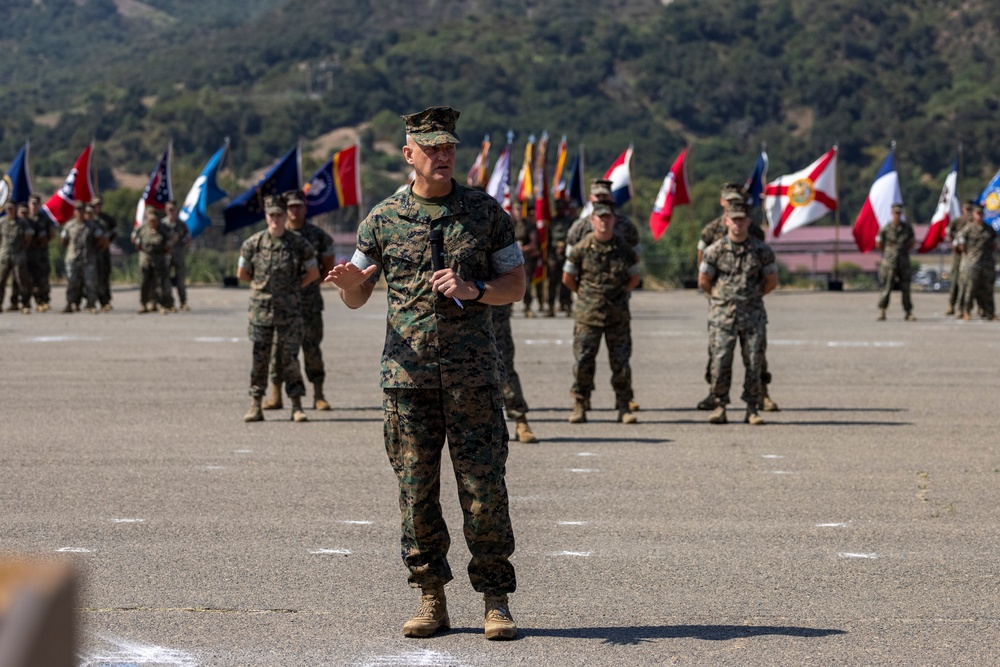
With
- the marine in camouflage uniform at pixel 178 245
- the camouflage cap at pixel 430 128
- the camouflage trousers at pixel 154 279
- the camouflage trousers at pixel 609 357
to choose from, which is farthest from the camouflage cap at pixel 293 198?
the marine in camouflage uniform at pixel 178 245

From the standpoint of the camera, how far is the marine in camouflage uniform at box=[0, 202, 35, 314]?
28.9 meters

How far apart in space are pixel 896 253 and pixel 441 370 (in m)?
22.2

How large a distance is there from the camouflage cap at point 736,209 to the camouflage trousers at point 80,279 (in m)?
18.6

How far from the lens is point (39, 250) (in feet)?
98.0

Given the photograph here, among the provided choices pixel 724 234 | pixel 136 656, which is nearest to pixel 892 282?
pixel 724 234

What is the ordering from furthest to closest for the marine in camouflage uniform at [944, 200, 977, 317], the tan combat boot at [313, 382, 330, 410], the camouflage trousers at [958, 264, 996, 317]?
the marine in camouflage uniform at [944, 200, 977, 317]
the camouflage trousers at [958, 264, 996, 317]
the tan combat boot at [313, 382, 330, 410]

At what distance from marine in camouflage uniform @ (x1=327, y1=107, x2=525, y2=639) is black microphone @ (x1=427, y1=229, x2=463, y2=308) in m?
0.03

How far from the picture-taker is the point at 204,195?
2938 centimetres

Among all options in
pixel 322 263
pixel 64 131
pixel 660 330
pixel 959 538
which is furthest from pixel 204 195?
pixel 64 131

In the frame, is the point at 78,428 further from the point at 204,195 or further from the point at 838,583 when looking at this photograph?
the point at 204,195

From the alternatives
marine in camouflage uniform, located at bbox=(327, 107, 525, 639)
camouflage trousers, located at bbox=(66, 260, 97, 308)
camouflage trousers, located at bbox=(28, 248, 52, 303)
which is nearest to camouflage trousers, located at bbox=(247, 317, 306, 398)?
marine in camouflage uniform, located at bbox=(327, 107, 525, 639)

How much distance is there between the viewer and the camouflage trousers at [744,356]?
523 inches

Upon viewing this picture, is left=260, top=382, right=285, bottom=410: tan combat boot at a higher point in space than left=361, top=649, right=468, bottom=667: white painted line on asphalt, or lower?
higher

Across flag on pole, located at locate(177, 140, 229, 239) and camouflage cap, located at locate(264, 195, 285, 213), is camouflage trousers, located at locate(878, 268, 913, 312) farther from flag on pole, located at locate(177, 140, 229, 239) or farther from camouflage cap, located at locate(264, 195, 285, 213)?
camouflage cap, located at locate(264, 195, 285, 213)
